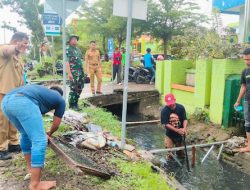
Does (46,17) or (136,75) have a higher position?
(46,17)

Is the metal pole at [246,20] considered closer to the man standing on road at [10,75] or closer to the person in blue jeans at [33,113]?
the man standing on road at [10,75]

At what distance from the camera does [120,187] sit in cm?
382

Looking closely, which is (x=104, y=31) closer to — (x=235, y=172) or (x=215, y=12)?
(x=215, y=12)

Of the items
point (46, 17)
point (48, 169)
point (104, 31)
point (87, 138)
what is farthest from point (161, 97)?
point (104, 31)

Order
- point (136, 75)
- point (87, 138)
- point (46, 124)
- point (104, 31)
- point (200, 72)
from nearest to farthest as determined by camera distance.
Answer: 1. point (87, 138)
2. point (46, 124)
3. point (200, 72)
4. point (136, 75)
5. point (104, 31)

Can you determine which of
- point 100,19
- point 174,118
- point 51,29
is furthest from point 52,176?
point 100,19

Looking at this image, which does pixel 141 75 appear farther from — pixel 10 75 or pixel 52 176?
pixel 52 176

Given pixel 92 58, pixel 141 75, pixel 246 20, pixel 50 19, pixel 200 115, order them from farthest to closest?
pixel 141 75, pixel 50 19, pixel 92 58, pixel 246 20, pixel 200 115

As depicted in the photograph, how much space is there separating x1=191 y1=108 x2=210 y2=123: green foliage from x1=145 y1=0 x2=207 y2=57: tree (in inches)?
344

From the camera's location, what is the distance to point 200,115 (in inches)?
372

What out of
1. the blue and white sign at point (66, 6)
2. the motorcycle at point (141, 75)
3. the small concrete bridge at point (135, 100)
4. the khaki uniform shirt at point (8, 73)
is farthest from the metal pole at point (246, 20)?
the khaki uniform shirt at point (8, 73)

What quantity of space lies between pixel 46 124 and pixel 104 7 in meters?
16.0

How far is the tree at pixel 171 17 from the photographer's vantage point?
17.3 meters

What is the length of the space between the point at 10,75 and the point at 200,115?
6.27 meters
